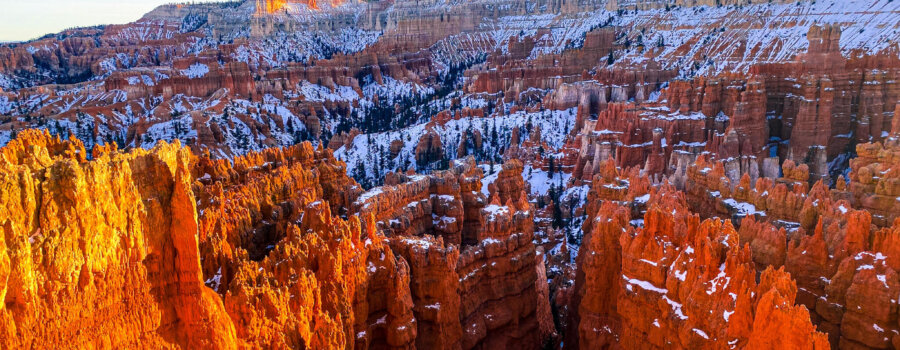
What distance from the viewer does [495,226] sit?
20.3 metres

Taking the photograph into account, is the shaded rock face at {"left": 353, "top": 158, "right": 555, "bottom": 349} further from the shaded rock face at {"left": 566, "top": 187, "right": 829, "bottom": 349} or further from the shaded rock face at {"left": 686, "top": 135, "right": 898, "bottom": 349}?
the shaded rock face at {"left": 686, "top": 135, "right": 898, "bottom": 349}

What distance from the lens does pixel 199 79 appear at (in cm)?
9638

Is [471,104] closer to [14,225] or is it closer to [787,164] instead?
Result: [787,164]

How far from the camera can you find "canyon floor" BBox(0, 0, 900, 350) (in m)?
9.14

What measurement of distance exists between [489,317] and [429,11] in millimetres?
145402

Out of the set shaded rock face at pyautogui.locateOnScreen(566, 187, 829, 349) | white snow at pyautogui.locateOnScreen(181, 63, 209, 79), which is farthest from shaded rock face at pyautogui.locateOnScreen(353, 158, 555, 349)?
white snow at pyautogui.locateOnScreen(181, 63, 209, 79)

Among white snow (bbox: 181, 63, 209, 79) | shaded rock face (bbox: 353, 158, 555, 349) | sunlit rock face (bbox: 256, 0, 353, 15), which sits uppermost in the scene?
sunlit rock face (bbox: 256, 0, 353, 15)

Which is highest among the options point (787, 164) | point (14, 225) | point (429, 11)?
point (429, 11)

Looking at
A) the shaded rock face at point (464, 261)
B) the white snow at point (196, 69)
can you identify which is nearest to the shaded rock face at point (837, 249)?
the shaded rock face at point (464, 261)

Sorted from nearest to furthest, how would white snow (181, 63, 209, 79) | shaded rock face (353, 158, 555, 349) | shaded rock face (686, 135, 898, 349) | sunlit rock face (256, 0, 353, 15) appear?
shaded rock face (686, 135, 898, 349) < shaded rock face (353, 158, 555, 349) < white snow (181, 63, 209, 79) < sunlit rock face (256, 0, 353, 15)

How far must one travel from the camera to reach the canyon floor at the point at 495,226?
914 cm

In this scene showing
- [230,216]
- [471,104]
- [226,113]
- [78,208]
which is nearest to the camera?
[78,208]

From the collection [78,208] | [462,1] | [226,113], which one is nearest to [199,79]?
[226,113]

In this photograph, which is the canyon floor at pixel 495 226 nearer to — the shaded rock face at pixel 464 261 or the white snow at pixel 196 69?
the shaded rock face at pixel 464 261
